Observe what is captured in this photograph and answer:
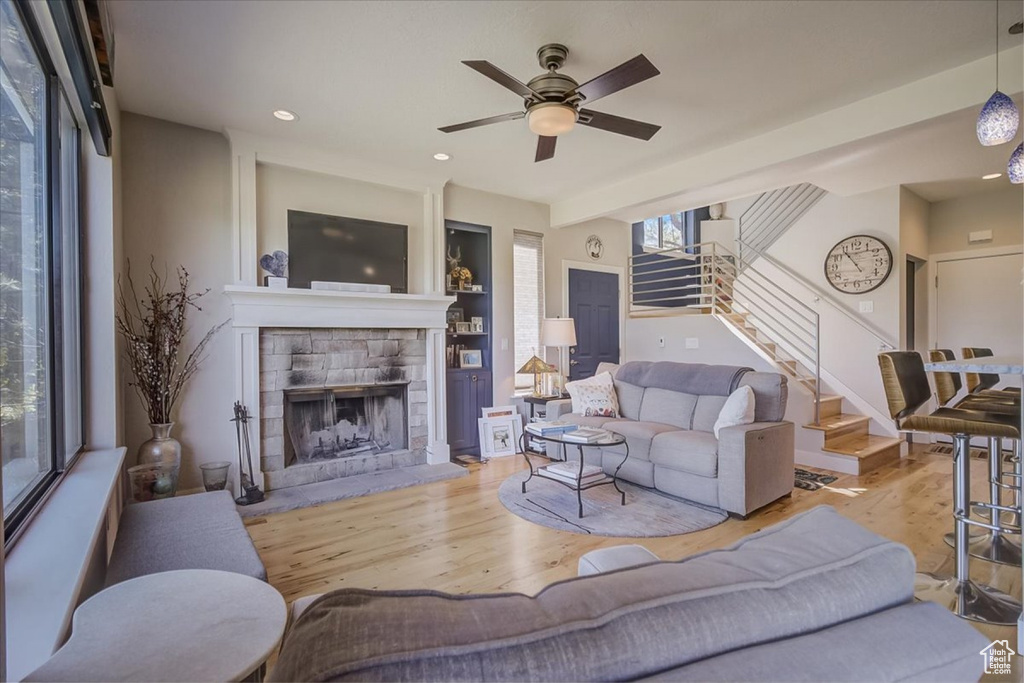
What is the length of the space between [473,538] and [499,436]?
6.82 ft

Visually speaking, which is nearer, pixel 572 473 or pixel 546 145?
pixel 546 145

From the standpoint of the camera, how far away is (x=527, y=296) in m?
5.57

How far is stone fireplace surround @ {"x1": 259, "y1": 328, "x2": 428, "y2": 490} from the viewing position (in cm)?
385

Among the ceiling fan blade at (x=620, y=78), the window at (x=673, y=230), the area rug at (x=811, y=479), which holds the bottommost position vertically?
the area rug at (x=811, y=479)

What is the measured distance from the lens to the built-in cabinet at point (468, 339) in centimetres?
501

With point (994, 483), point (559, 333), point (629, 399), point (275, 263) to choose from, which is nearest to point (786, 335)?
point (629, 399)

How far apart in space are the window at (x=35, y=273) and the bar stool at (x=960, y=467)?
135 inches

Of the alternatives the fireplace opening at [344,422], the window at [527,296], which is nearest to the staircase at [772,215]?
the window at [527,296]

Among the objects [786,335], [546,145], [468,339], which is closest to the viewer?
[546,145]

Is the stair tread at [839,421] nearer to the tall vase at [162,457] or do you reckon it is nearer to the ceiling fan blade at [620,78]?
the ceiling fan blade at [620,78]

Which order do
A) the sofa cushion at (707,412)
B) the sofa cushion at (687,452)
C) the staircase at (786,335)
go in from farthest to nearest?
the staircase at (786,335)
the sofa cushion at (707,412)
the sofa cushion at (687,452)

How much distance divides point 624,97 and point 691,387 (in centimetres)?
231

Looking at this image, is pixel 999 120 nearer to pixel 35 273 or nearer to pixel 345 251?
pixel 345 251

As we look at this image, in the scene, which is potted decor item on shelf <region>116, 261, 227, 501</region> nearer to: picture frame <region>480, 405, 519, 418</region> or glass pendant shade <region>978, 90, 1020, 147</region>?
picture frame <region>480, 405, 519, 418</region>
